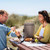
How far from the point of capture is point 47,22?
13.0 feet

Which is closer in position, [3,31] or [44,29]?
[3,31]

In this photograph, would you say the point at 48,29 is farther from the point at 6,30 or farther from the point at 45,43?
the point at 6,30

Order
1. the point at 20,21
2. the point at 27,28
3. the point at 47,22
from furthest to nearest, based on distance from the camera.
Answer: the point at 20,21, the point at 27,28, the point at 47,22

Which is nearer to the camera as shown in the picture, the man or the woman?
the man

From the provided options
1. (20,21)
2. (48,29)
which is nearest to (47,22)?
(48,29)

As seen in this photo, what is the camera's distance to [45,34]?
3719mm

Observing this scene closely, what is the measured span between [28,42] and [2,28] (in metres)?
0.74

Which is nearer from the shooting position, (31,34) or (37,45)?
(37,45)

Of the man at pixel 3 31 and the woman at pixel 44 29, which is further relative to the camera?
the woman at pixel 44 29

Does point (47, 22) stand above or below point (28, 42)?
above

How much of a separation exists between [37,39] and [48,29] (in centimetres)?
30

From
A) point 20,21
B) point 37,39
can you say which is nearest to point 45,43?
point 37,39

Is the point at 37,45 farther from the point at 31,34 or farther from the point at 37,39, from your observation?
the point at 31,34

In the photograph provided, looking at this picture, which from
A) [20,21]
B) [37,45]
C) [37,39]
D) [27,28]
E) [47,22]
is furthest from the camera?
[20,21]
